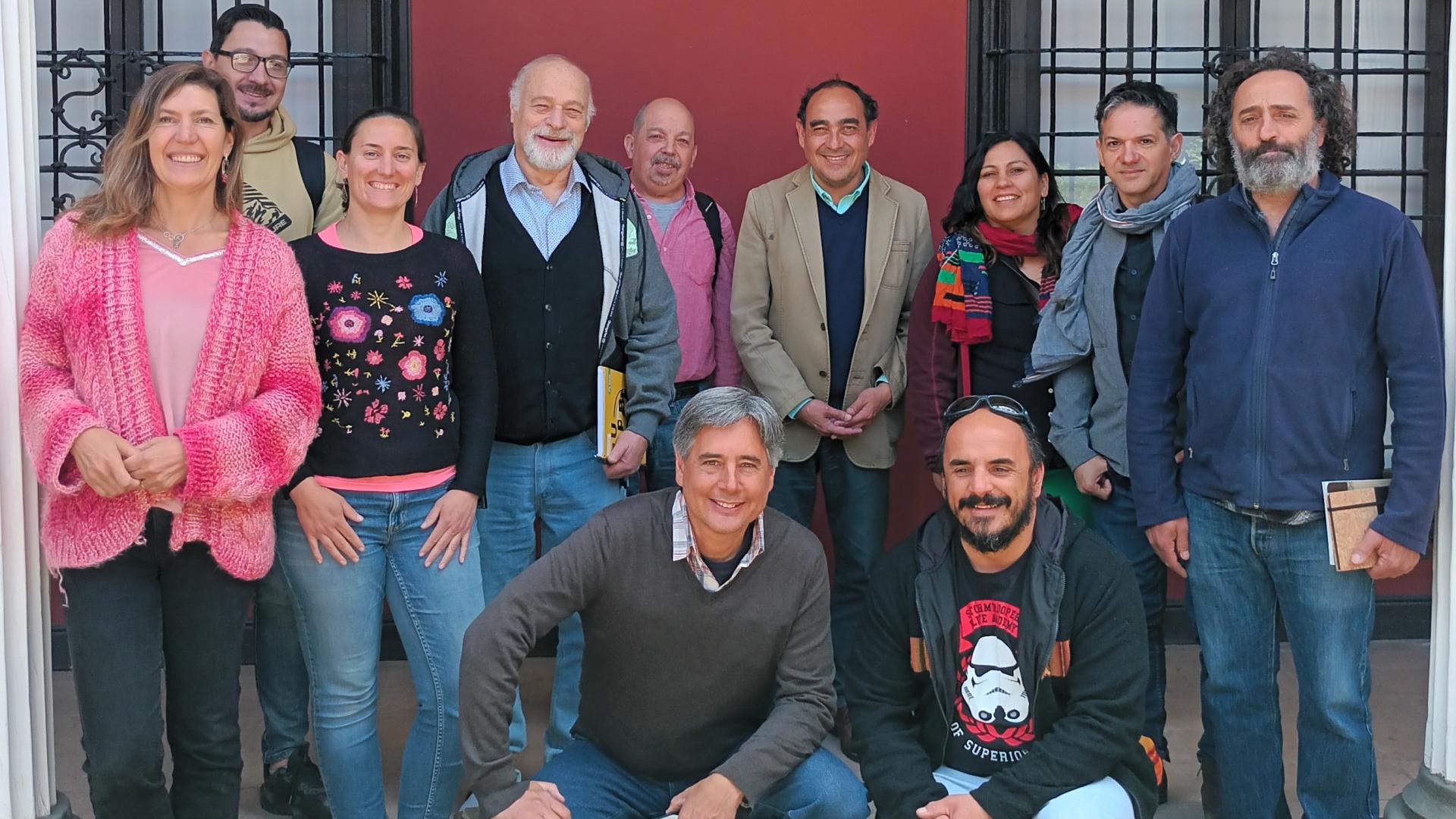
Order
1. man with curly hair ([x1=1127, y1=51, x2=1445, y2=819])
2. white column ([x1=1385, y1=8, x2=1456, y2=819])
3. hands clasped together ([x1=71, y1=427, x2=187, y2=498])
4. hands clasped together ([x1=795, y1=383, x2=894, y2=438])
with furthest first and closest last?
hands clasped together ([x1=795, y1=383, x2=894, y2=438]) → white column ([x1=1385, y1=8, x2=1456, y2=819]) → man with curly hair ([x1=1127, y1=51, x2=1445, y2=819]) → hands clasped together ([x1=71, y1=427, x2=187, y2=498])

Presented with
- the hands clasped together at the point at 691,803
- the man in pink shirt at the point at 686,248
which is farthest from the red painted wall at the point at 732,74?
the hands clasped together at the point at 691,803

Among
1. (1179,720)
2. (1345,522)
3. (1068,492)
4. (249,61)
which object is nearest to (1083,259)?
(1068,492)

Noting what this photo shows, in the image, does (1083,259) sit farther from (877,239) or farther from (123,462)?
(123,462)

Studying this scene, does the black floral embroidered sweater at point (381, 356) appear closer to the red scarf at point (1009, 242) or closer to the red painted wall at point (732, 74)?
the red scarf at point (1009, 242)

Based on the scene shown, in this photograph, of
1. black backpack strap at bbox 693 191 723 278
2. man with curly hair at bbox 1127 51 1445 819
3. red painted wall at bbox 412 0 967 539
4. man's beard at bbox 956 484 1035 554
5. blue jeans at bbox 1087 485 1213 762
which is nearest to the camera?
man's beard at bbox 956 484 1035 554

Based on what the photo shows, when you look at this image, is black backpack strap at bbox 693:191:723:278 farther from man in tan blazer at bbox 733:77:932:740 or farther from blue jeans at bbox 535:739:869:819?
blue jeans at bbox 535:739:869:819

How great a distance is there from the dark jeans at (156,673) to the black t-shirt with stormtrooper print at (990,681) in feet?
5.09

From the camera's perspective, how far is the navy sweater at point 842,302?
436cm

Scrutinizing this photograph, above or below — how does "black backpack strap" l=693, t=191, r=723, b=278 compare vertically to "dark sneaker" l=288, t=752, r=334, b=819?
above

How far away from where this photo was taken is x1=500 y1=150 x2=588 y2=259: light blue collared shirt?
3707 mm

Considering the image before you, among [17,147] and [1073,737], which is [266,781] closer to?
[17,147]

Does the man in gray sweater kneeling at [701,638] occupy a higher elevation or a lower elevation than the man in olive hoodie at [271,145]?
lower

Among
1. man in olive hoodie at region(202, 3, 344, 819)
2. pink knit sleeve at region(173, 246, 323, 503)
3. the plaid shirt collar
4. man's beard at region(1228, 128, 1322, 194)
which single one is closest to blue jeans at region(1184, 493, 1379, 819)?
man's beard at region(1228, 128, 1322, 194)

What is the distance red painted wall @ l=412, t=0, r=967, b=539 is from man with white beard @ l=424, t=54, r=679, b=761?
1.17 meters
